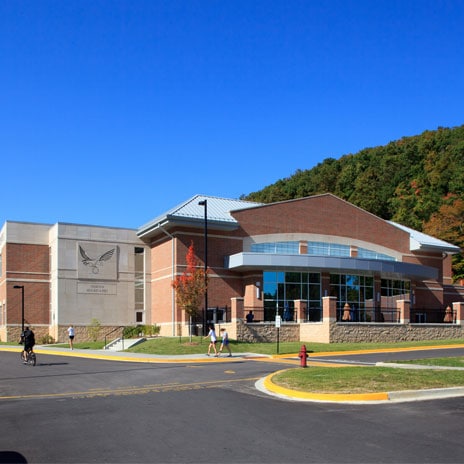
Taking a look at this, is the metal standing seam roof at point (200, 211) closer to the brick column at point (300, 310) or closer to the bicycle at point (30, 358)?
the brick column at point (300, 310)

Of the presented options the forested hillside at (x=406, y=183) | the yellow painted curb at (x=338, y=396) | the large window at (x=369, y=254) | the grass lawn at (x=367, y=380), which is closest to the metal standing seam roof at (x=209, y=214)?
the large window at (x=369, y=254)

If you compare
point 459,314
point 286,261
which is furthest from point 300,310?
point 459,314

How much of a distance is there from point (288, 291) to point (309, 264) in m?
2.53

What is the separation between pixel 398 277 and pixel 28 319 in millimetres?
28711

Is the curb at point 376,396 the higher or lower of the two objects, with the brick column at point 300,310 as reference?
lower

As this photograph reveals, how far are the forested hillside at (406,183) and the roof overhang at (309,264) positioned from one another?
31838mm

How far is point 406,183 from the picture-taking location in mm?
95750

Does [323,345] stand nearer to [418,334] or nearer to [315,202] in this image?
[418,334]

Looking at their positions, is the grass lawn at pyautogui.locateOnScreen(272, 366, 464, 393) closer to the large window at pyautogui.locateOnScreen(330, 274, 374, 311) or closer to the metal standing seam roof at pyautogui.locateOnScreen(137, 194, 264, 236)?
the metal standing seam roof at pyautogui.locateOnScreen(137, 194, 264, 236)

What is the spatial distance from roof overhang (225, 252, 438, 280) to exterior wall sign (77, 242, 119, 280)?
1001cm

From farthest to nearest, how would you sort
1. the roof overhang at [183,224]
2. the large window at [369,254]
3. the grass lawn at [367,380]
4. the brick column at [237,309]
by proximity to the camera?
the large window at [369,254] → the roof overhang at [183,224] → the brick column at [237,309] → the grass lawn at [367,380]

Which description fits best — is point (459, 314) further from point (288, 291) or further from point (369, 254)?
point (288, 291)

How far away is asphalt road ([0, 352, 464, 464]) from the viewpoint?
8539mm

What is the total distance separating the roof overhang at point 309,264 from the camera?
132ft
